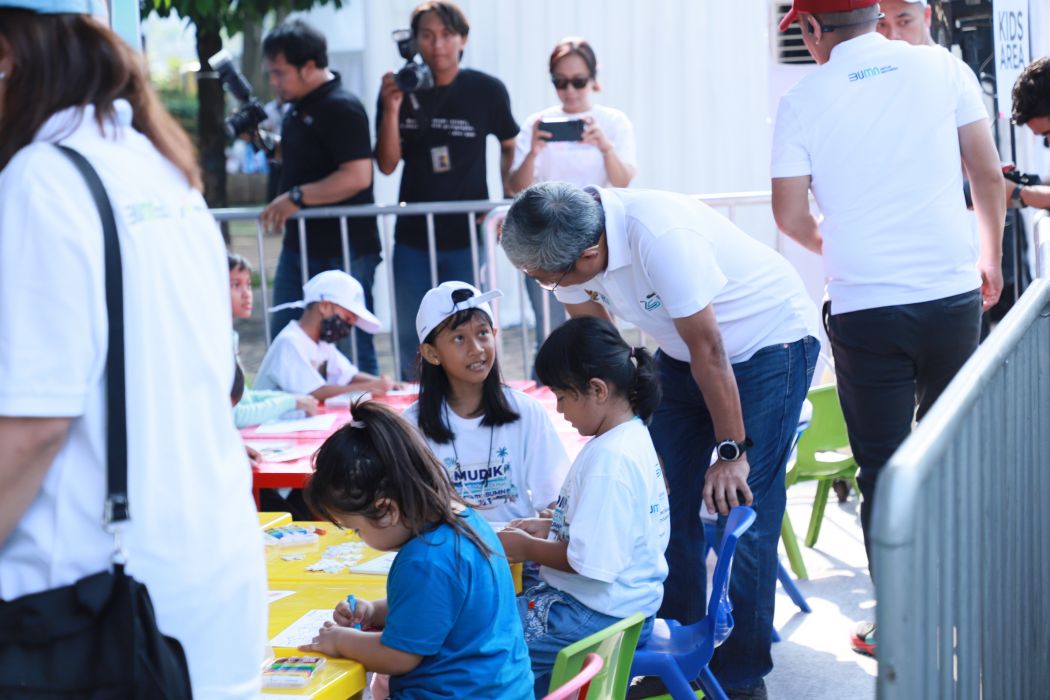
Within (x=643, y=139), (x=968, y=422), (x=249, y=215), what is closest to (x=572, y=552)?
(x=968, y=422)

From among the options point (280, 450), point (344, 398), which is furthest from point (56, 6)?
point (344, 398)

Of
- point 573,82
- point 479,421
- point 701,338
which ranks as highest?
point 573,82

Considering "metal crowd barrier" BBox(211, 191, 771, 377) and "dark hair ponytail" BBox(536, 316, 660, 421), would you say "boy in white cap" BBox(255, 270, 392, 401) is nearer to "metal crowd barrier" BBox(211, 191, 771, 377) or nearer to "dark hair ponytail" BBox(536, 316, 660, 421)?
"metal crowd barrier" BBox(211, 191, 771, 377)

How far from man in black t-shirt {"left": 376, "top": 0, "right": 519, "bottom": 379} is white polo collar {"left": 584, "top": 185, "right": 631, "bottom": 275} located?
126 inches

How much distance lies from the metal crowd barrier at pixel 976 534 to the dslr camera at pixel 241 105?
4642 mm

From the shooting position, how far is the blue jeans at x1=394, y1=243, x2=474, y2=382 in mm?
6438

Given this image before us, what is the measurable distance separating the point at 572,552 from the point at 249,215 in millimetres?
4204

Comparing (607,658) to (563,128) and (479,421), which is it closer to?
(479,421)

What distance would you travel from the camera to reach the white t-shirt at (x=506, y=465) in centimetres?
362

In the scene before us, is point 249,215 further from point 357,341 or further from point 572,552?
point 572,552

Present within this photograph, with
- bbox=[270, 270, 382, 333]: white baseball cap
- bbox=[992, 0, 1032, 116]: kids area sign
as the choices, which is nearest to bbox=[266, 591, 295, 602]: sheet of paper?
bbox=[270, 270, 382, 333]: white baseball cap

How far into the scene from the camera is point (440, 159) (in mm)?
6465

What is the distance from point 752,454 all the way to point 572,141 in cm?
327

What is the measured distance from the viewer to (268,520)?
340cm
